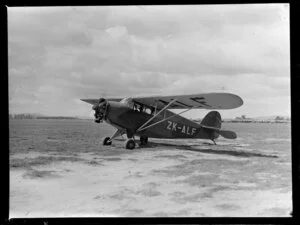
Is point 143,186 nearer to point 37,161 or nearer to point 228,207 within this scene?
point 228,207

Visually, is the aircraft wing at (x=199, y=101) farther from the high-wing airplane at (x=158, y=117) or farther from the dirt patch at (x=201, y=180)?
the dirt patch at (x=201, y=180)

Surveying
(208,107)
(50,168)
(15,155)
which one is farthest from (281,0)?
(15,155)

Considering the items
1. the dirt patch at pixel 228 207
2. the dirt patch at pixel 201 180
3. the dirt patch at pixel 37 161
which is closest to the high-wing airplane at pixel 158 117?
the dirt patch at pixel 37 161

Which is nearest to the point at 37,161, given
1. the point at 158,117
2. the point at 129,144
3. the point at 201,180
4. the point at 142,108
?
the point at 129,144

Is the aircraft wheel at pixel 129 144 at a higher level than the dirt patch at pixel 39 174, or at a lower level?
higher

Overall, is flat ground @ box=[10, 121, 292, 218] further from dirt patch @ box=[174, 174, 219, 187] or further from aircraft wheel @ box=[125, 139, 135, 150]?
aircraft wheel @ box=[125, 139, 135, 150]

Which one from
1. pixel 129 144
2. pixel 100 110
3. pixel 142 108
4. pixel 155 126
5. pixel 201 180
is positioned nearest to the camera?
pixel 201 180
